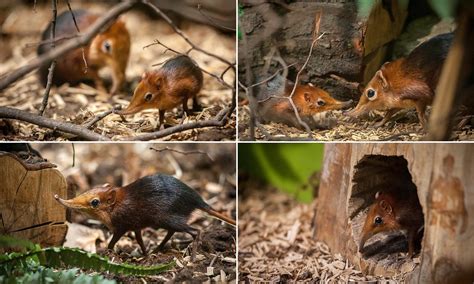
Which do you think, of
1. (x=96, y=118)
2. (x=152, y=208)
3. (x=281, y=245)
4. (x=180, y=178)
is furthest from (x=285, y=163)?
(x=96, y=118)

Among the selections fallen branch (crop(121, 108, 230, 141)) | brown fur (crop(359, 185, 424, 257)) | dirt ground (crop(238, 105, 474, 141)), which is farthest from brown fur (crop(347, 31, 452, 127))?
fallen branch (crop(121, 108, 230, 141))

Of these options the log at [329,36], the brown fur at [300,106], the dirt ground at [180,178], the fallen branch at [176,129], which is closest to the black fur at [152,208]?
the dirt ground at [180,178]

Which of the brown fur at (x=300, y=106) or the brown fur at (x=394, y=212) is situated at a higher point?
the brown fur at (x=300, y=106)

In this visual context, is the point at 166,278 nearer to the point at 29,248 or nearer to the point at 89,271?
the point at 89,271

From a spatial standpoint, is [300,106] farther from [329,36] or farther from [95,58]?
[95,58]

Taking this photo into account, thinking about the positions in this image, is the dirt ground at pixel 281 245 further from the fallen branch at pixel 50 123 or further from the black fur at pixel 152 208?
the fallen branch at pixel 50 123

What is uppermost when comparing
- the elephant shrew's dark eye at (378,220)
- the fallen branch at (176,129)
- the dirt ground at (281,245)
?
the fallen branch at (176,129)

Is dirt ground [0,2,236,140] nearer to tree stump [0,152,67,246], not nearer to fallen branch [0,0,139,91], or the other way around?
tree stump [0,152,67,246]
